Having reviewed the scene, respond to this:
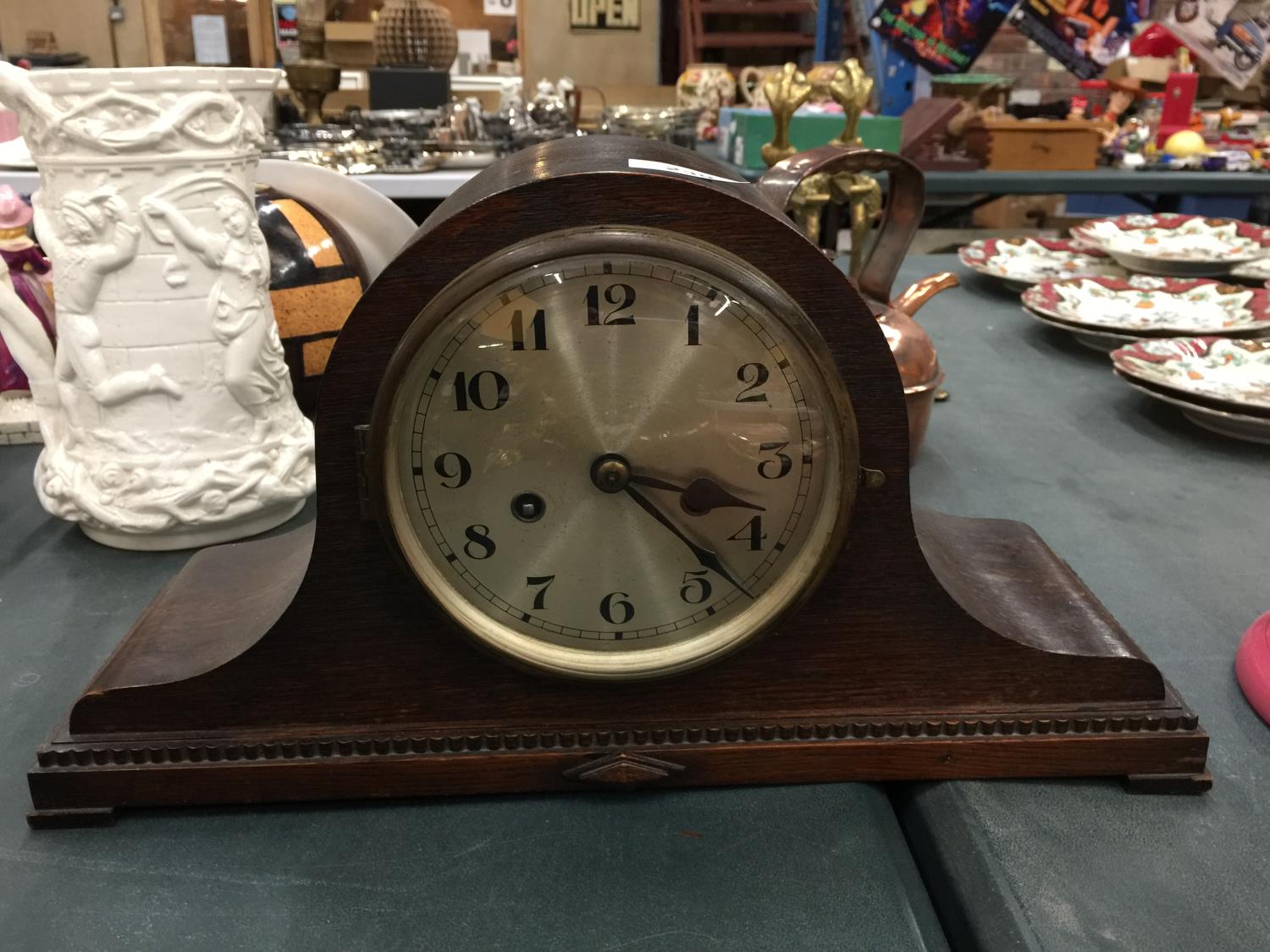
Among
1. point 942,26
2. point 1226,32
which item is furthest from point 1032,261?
point 1226,32

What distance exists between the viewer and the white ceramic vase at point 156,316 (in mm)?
760

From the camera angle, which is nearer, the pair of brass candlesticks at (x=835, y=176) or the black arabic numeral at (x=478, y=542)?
the black arabic numeral at (x=478, y=542)

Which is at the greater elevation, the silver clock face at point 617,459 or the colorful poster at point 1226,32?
the colorful poster at point 1226,32

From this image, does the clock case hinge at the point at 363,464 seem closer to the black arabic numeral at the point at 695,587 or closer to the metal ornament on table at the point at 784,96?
the black arabic numeral at the point at 695,587

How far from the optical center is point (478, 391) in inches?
22.8

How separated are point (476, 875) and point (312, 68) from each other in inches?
98.9

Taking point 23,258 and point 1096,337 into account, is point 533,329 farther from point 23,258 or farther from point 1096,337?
point 1096,337

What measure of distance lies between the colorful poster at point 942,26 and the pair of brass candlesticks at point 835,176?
197 cm

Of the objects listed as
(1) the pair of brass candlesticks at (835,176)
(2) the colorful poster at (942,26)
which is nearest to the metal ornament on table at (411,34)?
(2) the colorful poster at (942,26)

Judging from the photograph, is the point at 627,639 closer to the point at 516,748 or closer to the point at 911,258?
the point at 516,748

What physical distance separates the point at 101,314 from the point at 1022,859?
763 mm

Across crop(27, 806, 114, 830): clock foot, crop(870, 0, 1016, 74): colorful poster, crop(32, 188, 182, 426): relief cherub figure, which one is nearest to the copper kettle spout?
crop(32, 188, 182, 426): relief cherub figure

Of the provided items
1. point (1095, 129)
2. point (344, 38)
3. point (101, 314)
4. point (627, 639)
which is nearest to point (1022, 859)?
point (627, 639)

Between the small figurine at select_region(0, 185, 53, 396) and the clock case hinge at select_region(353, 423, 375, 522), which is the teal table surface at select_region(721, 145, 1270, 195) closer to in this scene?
the small figurine at select_region(0, 185, 53, 396)
